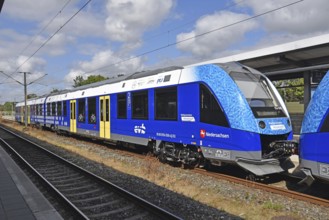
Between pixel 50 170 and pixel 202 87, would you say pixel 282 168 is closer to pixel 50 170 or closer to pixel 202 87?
pixel 202 87

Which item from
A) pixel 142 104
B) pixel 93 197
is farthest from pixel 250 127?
pixel 142 104

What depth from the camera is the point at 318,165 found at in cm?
710

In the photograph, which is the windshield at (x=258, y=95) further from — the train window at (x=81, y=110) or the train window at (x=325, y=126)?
the train window at (x=81, y=110)

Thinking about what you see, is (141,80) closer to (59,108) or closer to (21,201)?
(21,201)

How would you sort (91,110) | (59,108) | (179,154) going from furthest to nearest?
(59,108)
(91,110)
(179,154)

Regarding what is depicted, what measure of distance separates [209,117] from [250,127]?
52.5 inches

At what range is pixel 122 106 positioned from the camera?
14945 mm

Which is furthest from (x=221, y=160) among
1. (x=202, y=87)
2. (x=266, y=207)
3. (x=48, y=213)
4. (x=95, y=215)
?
(x=48, y=213)

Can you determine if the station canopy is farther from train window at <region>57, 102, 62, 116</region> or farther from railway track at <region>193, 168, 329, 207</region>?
train window at <region>57, 102, 62, 116</region>

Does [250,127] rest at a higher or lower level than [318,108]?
lower

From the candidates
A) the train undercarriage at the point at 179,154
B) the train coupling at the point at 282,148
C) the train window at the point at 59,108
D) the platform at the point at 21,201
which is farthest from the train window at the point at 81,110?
the train coupling at the point at 282,148

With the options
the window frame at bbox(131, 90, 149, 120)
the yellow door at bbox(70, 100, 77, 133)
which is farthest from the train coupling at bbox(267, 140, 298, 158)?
the yellow door at bbox(70, 100, 77, 133)

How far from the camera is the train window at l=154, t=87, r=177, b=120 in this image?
11.3 meters

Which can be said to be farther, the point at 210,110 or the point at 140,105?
the point at 140,105
